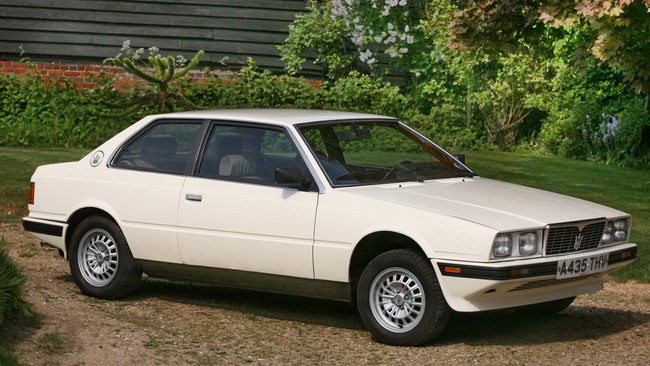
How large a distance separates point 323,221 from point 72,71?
1387 centimetres

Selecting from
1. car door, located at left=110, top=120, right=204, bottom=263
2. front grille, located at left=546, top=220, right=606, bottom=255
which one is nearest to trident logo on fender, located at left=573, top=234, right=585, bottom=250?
front grille, located at left=546, top=220, right=606, bottom=255

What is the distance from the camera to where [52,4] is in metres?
20.5

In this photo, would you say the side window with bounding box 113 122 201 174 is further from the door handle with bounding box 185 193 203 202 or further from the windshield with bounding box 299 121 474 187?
the windshield with bounding box 299 121 474 187

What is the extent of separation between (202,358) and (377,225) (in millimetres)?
1384

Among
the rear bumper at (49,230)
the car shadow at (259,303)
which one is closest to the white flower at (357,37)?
the car shadow at (259,303)

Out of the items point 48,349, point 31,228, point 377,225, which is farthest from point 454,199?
point 31,228

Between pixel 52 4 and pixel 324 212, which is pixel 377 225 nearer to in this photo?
pixel 324 212

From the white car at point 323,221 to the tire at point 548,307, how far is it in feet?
0.10

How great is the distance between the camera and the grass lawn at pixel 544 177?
12852 mm


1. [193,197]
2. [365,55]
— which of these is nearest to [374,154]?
[193,197]

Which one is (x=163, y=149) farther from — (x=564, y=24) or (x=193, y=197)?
(x=564, y=24)

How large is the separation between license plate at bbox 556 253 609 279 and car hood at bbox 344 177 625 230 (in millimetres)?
262

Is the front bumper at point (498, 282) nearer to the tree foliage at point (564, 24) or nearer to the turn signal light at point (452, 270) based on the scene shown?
the turn signal light at point (452, 270)

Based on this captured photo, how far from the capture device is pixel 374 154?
7.85 m
